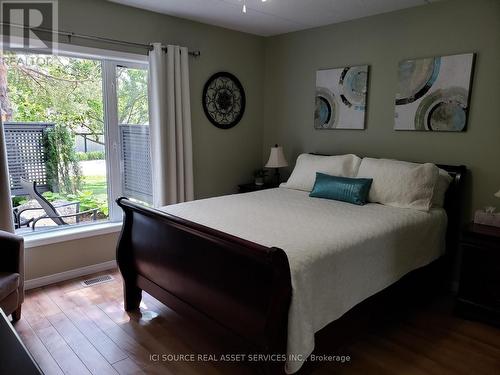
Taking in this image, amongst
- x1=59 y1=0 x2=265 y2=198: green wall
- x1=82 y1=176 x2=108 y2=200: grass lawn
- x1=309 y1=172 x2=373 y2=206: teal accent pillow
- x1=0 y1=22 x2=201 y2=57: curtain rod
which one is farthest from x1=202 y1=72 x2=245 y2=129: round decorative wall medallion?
x1=309 y1=172 x2=373 y2=206: teal accent pillow

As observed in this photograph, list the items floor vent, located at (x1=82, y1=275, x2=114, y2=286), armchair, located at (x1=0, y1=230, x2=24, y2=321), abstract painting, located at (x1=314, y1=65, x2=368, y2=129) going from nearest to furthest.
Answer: armchair, located at (x1=0, y1=230, x2=24, y2=321)
floor vent, located at (x1=82, y1=275, x2=114, y2=286)
abstract painting, located at (x1=314, y1=65, x2=368, y2=129)

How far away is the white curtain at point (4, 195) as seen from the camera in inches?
107

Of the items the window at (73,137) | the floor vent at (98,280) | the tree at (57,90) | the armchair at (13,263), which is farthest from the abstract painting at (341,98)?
the armchair at (13,263)

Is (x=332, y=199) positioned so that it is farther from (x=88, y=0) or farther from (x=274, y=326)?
(x=88, y=0)

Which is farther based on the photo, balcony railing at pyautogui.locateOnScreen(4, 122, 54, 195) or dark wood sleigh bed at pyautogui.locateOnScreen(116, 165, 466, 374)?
balcony railing at pyautogui.locateOnScreen(4, 122, 54, 195)

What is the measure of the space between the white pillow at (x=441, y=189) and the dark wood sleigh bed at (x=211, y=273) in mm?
75

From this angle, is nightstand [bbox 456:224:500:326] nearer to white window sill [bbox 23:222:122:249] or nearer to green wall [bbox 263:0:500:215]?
green wall [bbox 263:0:500:215]

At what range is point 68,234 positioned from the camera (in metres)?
3.24

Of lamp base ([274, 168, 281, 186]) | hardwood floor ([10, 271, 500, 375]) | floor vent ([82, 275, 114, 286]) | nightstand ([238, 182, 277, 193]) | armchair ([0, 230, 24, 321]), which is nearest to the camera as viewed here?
hardwood floor ([10, 271, 500, 375])

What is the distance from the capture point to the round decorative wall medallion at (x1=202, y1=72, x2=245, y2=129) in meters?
4.02

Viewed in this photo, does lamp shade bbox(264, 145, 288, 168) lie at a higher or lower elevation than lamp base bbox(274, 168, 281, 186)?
higher

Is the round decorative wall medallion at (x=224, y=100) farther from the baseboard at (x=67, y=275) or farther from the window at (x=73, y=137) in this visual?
the baseboard at (x=67, y=275)

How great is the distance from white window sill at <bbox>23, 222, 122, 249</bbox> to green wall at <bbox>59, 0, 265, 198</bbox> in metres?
1.04

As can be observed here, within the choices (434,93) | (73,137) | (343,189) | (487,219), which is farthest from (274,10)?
(487,219)
